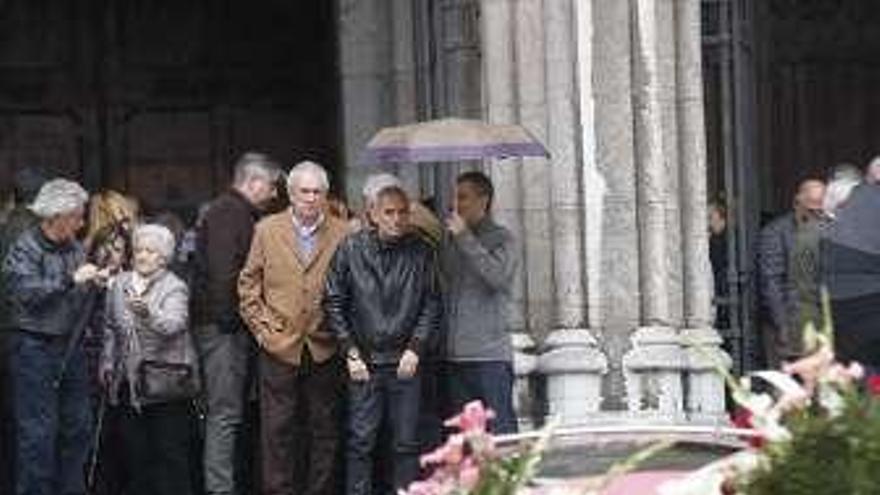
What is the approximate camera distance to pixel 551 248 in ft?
42.9

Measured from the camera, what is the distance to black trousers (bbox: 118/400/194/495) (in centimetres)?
1218

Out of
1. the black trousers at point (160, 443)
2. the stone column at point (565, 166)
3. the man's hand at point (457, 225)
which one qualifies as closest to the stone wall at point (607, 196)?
the stone column at point (565, 166)

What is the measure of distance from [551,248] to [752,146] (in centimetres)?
195

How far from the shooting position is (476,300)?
39.7 feet

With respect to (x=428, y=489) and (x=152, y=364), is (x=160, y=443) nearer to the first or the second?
(x=152, y=364)

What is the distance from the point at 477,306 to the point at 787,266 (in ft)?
8.01

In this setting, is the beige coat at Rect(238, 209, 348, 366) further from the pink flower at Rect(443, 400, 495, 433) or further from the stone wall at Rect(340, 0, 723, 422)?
the pink flower at Rect(443, 400, 495, 433)

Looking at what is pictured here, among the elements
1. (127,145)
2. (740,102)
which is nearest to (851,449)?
(740,102)

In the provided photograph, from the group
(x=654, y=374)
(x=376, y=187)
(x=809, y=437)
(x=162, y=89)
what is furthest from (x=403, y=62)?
(x=809, y=437)

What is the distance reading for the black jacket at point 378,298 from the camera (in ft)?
38.5

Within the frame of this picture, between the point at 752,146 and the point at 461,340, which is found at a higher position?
the point at 752,146

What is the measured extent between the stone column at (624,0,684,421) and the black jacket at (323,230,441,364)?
5.24 ft

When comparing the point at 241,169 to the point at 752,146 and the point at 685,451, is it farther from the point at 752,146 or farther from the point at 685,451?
the point at 685,451

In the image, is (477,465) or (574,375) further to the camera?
(574,375)
